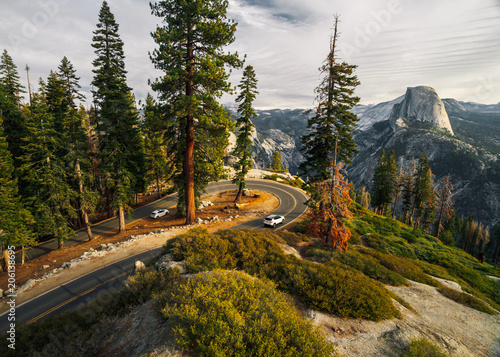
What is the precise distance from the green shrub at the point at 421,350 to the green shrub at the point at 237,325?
7.25 ft

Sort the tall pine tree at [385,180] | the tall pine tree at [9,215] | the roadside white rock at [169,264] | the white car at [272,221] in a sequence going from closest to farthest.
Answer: the roadside white rock at [169,264] < the tall pine tree at [9,215] < the white car at [272,221] < the tall pine tree at [385,180]

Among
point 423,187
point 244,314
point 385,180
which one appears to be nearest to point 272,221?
point 244,314

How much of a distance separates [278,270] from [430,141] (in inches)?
9072

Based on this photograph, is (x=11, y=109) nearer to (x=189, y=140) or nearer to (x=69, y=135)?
(x=69, y=135)

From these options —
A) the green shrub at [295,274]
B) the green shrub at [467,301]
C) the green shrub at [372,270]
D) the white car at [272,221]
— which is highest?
the green shrub at [295,274]

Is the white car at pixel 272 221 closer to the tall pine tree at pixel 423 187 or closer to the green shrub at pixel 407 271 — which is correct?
the green shrub at pixel 407 271

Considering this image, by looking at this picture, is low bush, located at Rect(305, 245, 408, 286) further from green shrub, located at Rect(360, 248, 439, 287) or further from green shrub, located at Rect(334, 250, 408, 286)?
green shrub, located at Rect(360, 248, 439, 287)

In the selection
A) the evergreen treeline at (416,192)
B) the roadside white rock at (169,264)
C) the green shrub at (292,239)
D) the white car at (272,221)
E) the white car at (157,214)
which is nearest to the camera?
the roadside white rock at (169,264)

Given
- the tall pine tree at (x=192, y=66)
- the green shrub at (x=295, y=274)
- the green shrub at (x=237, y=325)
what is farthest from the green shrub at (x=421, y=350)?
the tall pine tree at (x=192, y=66)

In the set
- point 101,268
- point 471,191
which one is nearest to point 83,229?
point 101,268

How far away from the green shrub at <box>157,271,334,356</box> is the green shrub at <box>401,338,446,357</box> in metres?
2.21

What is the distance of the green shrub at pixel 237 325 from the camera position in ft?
13.3

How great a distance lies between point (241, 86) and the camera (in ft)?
91.0

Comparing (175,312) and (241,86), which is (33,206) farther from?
(241,86)
